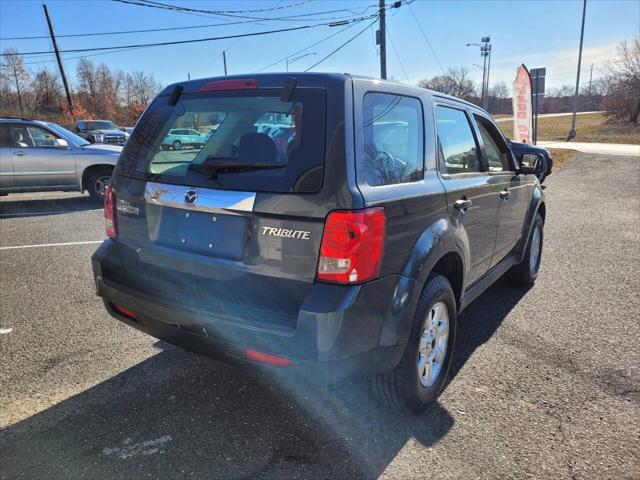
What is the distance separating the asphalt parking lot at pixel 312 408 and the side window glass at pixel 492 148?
1304 millimetres

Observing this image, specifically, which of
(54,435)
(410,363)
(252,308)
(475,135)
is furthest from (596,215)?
(54,435)

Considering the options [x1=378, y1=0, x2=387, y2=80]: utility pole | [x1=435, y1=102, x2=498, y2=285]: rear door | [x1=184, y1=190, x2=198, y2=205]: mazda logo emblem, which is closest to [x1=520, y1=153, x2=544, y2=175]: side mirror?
[x1=435, y1=102, x2=498, y2=285]: rear door

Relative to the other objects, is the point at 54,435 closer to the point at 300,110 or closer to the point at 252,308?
the point at 252,308

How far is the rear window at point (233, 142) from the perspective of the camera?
7.18 ft

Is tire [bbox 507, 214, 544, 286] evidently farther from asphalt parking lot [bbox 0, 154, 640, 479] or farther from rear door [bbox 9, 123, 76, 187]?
rear door [bbox 9, 123, 76, 187]

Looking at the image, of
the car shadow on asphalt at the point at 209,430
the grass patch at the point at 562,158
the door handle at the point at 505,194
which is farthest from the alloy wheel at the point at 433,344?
the grass patch at the point at 562,158

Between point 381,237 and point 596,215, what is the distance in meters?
7.99

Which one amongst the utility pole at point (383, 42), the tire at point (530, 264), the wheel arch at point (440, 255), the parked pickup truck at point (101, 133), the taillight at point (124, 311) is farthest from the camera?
the parked pickup truck at point (101, 133)

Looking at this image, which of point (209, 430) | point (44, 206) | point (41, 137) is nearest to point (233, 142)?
point (209, 430)

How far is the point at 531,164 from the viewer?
4371 millimetres

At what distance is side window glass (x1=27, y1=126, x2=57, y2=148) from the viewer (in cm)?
924

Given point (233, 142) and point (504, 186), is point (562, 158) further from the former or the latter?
point (233, 142)

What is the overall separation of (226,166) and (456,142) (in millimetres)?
1678

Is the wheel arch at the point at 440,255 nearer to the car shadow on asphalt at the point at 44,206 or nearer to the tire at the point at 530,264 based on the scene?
the tire at the point at 530,264
